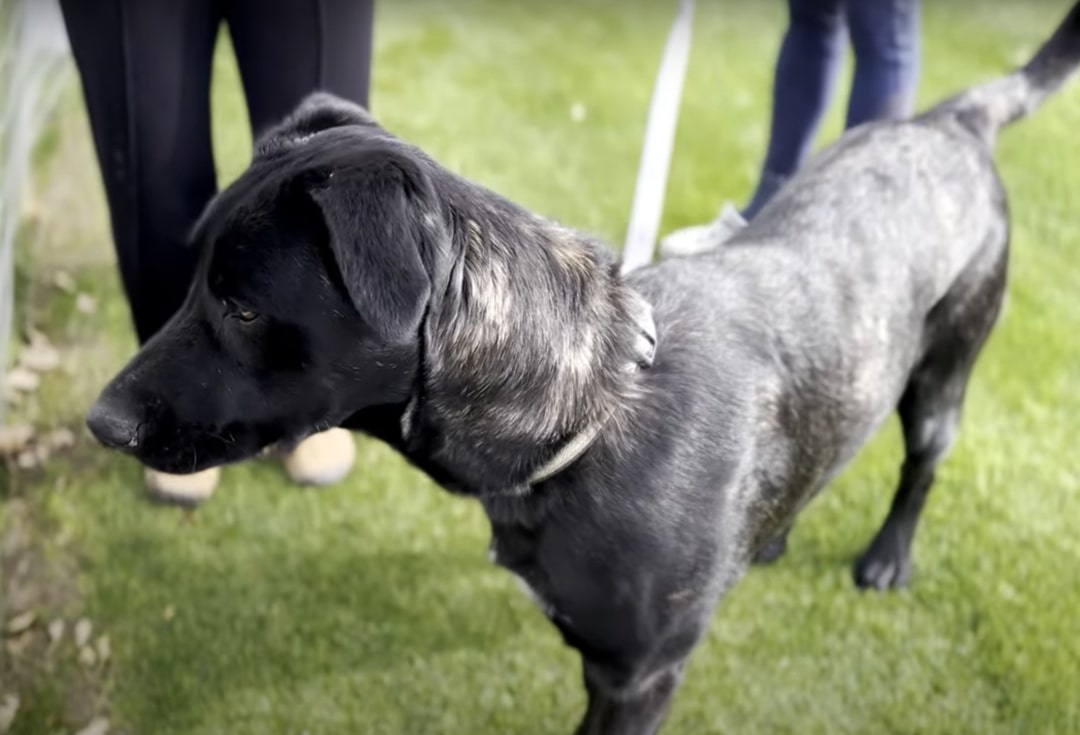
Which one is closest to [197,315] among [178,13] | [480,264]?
[480,264]

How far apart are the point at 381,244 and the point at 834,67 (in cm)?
268

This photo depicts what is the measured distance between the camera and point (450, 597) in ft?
9.85

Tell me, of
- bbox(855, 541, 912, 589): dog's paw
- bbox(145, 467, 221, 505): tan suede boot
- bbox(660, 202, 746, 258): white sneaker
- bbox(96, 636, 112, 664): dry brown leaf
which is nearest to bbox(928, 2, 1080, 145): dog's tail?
bbox(855, 541, 912, 589): dog's paw

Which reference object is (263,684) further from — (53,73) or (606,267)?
(53,73)

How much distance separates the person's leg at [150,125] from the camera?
2420mm

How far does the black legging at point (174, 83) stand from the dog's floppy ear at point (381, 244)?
1.21m

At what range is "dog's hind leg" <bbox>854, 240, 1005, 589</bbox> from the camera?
8.21ft

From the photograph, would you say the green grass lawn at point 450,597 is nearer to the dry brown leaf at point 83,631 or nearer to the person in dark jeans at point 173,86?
the dry brown leaf at point 83,631

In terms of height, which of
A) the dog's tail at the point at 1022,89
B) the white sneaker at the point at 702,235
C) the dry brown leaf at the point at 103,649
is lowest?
the dry brown leaf at the point at 103,649

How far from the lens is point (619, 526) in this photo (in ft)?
6.19

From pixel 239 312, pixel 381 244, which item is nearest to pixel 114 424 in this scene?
pixel 239 312

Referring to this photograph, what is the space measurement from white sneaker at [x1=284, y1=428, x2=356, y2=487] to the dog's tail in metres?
2.00

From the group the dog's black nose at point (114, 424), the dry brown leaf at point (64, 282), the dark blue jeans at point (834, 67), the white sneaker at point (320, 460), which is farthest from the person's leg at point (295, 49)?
the dark blue jeans at point (834, 67)

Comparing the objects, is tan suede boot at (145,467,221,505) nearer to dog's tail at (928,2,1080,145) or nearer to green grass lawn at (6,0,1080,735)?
green grass lawn at (6,0,1080,735)
